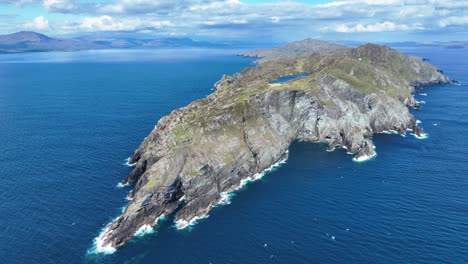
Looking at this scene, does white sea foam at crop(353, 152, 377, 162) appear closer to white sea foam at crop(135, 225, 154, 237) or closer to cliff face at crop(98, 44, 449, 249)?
cliff face at crop(98, 44, 449, 249)

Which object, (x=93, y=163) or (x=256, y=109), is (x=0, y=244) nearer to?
(x=93, y=163)

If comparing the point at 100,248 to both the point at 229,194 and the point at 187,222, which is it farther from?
the point at 229,194

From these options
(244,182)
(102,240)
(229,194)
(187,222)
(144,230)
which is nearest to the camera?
(102,240)

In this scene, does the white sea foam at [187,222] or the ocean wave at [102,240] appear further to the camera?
the white sea foam at [187,222]

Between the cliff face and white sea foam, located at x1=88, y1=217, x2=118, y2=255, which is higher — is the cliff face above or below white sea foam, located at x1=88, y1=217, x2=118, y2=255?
above

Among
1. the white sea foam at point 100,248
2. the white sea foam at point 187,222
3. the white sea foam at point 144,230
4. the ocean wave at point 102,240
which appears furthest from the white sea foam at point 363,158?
the white sea foam at point 100,248

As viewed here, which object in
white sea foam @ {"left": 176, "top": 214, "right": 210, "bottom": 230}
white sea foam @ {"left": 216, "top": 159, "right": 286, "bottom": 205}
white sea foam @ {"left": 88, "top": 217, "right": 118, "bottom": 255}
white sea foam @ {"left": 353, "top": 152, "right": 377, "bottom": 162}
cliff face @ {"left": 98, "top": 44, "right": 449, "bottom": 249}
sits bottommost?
white sea foam @ {"left": 88, "top": 217, "right": 118, "bottom": 255}

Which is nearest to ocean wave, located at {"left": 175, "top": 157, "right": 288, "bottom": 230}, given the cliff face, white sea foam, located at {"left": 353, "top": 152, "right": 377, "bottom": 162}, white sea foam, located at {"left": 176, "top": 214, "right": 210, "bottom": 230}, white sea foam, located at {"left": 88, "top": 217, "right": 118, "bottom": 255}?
white sea foam, located at {"left": 176, "top": 214, "right": 210, "bottom": 230}

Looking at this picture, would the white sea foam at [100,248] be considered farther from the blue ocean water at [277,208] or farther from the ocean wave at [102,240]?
the blue ocean water at [277,208]

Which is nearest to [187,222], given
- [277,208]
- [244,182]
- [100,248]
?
[100,248]

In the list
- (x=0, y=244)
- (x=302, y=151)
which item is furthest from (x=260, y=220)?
(x=0, y=244)
